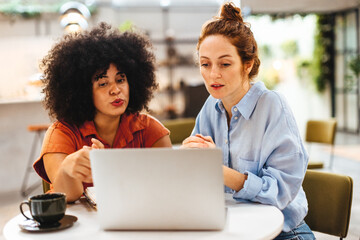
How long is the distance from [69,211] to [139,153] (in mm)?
501

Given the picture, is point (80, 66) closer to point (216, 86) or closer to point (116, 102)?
point (116, 102)

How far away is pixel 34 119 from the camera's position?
234 inches

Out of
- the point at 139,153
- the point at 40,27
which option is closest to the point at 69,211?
the point at 139,153

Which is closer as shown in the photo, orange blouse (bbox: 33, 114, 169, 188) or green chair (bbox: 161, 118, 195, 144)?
orange blouse (bbox: 33, 114, 169, 188)

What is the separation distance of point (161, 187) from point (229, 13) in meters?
0.87

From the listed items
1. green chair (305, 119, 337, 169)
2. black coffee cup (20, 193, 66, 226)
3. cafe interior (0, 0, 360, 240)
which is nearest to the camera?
black coffee cup (20, 193, 66, 226)

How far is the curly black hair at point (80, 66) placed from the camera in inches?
72.6

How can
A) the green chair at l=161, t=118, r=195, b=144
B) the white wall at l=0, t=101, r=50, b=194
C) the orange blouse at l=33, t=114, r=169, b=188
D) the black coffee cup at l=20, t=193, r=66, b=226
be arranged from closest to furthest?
the black coffee cup at l=20, t=193, r=66, b=226 → the orange blouse at l=33, t=114, r=169, b=188 → the green chair at l=161, t=118, r=195, b=144 → the white wall at l=0, t=101, r=50, b=194

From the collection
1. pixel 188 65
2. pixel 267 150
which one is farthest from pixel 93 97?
pixel 188 65

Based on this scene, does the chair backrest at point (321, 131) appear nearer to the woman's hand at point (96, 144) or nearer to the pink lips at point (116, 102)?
the pink lips at point (116, 102)

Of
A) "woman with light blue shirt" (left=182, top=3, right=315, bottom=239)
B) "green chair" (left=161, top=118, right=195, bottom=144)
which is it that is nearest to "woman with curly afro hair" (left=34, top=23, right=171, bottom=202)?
"woman with light blue shirt" (left=182, top=3, right=315, bottom=239)

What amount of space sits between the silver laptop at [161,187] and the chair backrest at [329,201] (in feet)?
2.62

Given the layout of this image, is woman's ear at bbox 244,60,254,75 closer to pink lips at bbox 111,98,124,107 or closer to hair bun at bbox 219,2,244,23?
hair bun at bbox 219,2,244,23

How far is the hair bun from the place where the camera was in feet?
5.53
